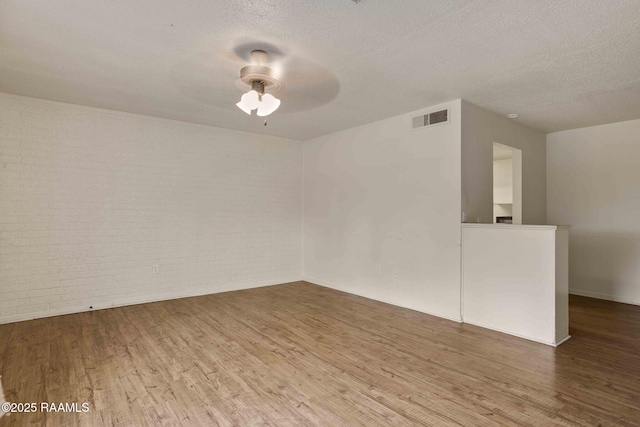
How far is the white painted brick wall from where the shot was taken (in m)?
4.11

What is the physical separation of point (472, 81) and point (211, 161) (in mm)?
4039

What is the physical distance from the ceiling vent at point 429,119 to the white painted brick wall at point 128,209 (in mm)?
2730

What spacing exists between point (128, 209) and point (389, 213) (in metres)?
3.84

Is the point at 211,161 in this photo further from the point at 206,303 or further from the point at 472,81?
the point at 472,81

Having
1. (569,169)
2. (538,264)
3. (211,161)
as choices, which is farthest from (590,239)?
(211,161)

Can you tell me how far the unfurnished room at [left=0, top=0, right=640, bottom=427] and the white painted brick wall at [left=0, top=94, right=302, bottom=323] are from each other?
0.03 meters

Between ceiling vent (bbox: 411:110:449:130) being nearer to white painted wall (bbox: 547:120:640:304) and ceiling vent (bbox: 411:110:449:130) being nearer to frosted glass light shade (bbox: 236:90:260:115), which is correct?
frosted glass light shade (bbox: 236:90:260:115)

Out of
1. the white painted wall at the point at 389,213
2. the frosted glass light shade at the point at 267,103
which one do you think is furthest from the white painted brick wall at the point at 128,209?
the frosted glass light shade at the point at 267,103

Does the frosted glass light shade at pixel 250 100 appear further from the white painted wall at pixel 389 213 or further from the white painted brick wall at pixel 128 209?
the white painted brick wall at pixel 128 209

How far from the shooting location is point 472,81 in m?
3.50

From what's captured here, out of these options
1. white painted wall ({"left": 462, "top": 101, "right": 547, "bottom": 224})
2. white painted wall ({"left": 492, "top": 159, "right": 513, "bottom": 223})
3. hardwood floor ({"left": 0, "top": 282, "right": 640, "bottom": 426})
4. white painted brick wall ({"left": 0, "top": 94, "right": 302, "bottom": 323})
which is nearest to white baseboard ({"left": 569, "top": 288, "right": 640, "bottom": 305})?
hardwood floor ({"left": 0, "top": 282, "right": 640, "bottom": 426})

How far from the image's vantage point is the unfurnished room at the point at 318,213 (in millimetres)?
2359

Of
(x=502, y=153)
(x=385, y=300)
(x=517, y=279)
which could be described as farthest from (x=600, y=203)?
(x=385, y=300)

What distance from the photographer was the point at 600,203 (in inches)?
211
